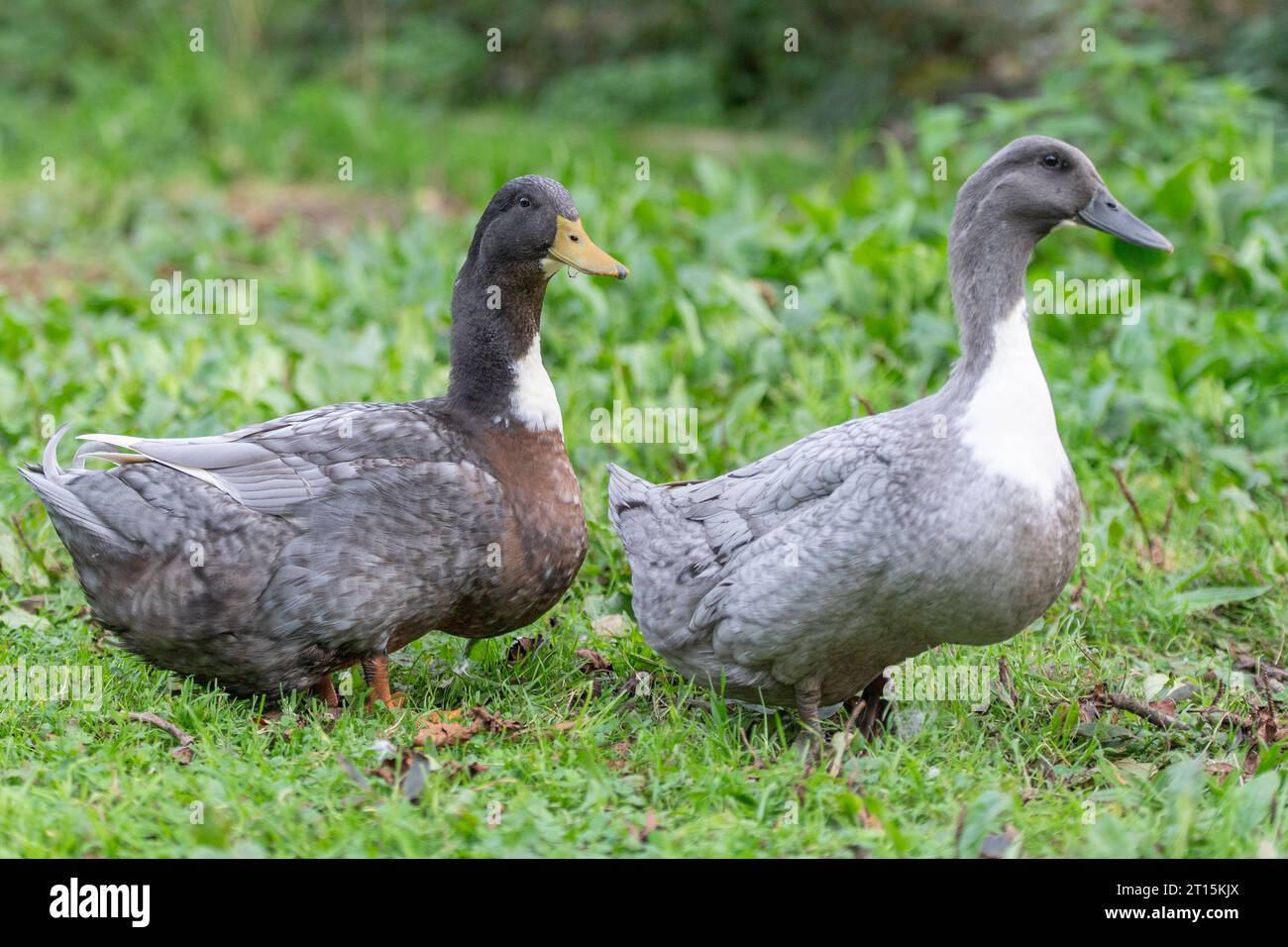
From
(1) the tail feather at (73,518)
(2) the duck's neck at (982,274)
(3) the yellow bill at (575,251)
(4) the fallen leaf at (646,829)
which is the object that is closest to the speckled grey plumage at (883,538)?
(2) the duck's neck at (982,274)

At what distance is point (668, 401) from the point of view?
589cm

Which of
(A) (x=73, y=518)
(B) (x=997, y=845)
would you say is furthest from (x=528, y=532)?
(B) (x=997, y=845)

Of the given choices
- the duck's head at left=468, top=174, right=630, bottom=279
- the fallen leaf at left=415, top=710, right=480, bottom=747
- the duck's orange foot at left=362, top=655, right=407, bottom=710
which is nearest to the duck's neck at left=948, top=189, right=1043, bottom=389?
the duck's head at left=468, top=174, right=630, bottom=279

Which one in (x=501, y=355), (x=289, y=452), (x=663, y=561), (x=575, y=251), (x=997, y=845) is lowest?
(x=997, y=845)

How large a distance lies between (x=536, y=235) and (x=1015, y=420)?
1445mm

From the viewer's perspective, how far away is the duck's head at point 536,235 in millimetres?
4230

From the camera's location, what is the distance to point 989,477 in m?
3.58

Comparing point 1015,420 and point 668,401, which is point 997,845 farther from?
point 668,401

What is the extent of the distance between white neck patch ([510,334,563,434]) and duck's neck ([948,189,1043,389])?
3.85 feet

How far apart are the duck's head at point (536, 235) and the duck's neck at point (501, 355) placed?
33 mm

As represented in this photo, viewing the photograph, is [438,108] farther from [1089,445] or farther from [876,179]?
[1089,445]

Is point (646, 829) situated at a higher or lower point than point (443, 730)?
lower

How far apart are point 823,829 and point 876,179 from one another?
5244mm

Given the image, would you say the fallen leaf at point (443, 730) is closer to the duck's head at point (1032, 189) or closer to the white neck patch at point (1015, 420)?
the white neck patch at point (1015, 420)
